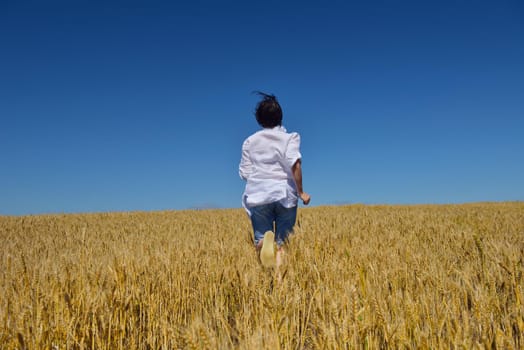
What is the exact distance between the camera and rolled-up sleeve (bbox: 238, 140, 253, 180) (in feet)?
11.9

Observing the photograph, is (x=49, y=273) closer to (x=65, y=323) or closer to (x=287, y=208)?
(x=65, y=323)

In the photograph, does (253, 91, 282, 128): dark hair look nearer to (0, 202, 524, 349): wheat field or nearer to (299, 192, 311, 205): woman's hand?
(299, 192, 311, 205): woman's hand

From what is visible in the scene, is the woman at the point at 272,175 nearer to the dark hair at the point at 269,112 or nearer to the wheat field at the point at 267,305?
the dark hair at the point at 269,112

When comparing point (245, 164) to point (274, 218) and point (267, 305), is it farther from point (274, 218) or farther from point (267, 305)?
point (267, 305)

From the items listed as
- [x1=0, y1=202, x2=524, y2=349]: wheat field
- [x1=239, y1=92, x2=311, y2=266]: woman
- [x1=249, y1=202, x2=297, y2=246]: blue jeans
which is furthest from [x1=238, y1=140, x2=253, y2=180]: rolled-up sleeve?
[x1=0, y1=202, x2=524, y2=349]: wheat field

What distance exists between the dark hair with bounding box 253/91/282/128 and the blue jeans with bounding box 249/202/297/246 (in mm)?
809

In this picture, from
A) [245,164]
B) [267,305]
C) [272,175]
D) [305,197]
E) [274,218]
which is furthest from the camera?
[245,164]

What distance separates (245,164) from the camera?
3.68 metres

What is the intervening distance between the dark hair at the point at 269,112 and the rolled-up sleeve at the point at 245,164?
0.27m

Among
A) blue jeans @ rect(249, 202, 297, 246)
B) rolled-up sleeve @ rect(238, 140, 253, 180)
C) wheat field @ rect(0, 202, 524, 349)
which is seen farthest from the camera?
rolled-up sleeve @ rect(238, 140, 253, 180)

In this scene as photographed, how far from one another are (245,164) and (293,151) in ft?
1.86

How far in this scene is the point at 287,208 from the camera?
341 cm

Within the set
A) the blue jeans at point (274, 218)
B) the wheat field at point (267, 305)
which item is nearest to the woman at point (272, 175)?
the blue jeans at point (274, 218)

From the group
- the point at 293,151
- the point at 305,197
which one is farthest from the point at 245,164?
the point at 305,197
